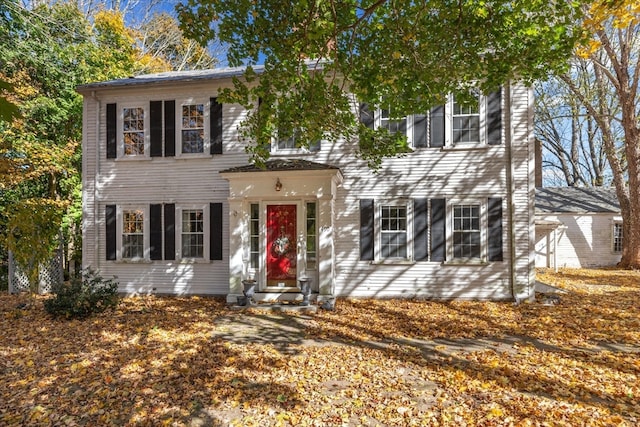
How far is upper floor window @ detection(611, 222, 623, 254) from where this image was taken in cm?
1689

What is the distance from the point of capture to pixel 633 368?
16.7 ft

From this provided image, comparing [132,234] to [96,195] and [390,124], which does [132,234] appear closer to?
[96,195]

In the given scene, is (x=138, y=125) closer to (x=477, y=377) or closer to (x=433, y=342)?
(x=433, y=342)

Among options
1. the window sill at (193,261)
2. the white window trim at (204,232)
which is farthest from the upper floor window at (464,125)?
the window sill at (193,261)

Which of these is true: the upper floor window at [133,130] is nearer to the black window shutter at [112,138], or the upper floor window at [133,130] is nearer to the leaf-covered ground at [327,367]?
the black window shutter at [112,138]

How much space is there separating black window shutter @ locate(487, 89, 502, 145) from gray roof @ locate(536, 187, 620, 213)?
10.1 meters

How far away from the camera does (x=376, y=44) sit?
6.95 metres

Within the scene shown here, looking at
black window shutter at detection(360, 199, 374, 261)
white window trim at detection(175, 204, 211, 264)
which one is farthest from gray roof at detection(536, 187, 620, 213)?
white window trim at detection(175, 204, 211, 264)

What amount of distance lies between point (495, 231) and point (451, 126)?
10.1 ft

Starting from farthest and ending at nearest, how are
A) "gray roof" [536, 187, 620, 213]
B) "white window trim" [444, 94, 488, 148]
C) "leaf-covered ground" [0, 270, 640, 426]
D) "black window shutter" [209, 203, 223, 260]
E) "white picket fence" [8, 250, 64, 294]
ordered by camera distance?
"gray roof" [536, 187, 620, 213] < "white picket fence" [8, 250, 64, 294] < "black window shutter" [209, 203, 223, 260] < "white window trim" [444, 94, 488, 148] < "leaf-covered ground" [0, 270, 640, 426]

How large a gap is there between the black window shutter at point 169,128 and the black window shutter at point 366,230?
5.81m

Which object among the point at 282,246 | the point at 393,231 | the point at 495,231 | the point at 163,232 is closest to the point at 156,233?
the point at 163,232

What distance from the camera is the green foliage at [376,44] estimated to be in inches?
236

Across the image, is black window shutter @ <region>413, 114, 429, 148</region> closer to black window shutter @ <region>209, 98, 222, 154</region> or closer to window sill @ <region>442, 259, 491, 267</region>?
window sill @ <region>442, 259, 491, 267</region>
